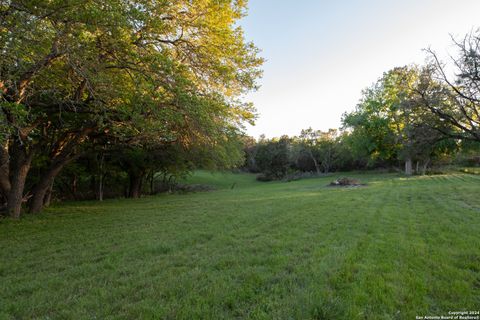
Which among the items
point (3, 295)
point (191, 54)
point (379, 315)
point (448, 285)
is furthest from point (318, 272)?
point (191, 54)

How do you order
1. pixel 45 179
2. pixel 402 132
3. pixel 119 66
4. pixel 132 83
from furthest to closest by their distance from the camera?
1. pixel 402 132
2. pixel 45 179
3. pixel 132 83
4. pixel 119 66

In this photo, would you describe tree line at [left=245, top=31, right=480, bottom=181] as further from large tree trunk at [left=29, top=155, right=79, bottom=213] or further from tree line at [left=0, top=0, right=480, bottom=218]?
large tree trunk at [left=29, top=155, right=79, bottom=213]

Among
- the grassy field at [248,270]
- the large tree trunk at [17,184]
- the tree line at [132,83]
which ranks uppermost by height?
the tree line at [132,83]

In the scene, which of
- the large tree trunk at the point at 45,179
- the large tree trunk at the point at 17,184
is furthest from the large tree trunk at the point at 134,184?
the large tree trunk at the point at 17,184

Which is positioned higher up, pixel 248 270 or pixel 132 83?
pixel 132 83

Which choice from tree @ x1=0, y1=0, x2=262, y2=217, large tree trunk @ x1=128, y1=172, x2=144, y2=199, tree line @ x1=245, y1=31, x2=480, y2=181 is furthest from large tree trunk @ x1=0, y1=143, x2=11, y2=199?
tree line @ x1=245, y1=31, x2=480, y2=181

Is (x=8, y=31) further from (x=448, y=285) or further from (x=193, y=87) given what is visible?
(x=448, y=285)

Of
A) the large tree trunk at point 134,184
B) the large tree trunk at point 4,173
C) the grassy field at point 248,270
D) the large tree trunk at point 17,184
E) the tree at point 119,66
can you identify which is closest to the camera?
the grassy field at point 248,270

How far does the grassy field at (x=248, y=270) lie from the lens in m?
3.12

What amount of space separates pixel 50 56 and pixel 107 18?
2016 millimetres

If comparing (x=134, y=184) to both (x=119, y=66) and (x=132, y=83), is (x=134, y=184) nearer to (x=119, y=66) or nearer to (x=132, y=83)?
(x=132, y=83)

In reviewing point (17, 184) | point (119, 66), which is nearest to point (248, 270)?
point (119, 66)

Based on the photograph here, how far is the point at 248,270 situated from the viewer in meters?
4.25

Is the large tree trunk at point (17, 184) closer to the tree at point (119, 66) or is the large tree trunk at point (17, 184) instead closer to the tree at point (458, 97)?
the tree at point (119, 66)
